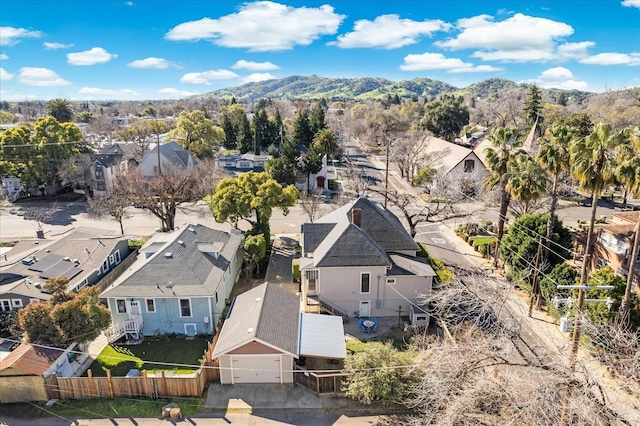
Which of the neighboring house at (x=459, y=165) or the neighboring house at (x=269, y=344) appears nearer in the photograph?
the neighboring house at (x=269, y=344)

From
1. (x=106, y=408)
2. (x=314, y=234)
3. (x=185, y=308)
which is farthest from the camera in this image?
(x=314, y=234)

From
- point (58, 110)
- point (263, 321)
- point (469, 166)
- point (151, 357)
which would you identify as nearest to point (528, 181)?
point (263, 321)

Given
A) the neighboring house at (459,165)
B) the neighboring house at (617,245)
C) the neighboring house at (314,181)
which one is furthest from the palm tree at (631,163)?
the neighboring house at (314,181)

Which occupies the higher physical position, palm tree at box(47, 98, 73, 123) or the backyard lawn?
palm tree at box(47, 98, 73, 123)

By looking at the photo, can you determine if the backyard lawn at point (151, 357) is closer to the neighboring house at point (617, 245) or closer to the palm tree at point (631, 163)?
the palm tree at point (631, 163)

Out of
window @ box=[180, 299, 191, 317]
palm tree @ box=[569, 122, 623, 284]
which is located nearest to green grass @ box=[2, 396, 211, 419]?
window @ box=[180, 299, 191, 317]

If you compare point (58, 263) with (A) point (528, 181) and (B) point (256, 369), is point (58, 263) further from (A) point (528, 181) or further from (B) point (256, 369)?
(A) point (528, 181)

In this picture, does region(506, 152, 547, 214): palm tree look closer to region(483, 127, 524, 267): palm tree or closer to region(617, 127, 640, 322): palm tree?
region(483, 127, 524, 267): palm tree
